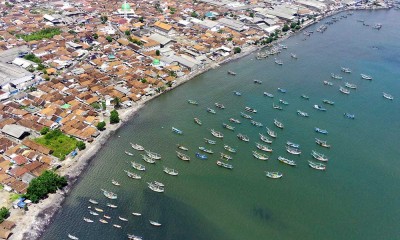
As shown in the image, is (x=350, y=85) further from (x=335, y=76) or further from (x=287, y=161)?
(x=287, y=161)

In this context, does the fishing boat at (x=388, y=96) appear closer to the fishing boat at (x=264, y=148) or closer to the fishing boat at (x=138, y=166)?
the fishing boat at (x=264, y=148)

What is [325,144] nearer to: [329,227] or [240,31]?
[329,227]

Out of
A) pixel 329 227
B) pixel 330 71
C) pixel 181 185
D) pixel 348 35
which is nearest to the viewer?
pixel 329 227

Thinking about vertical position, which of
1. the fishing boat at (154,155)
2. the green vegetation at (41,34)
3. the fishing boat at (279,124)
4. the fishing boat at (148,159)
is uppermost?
the green vegetation at (41,34)

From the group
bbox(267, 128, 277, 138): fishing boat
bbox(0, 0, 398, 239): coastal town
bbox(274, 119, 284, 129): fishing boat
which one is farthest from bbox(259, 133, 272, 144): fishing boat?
bbox(0, 0, 398, 239): coastal town

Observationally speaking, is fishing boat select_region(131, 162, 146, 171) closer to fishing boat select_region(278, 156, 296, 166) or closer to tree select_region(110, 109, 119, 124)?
tree select_region(110, 109, 119, 124)

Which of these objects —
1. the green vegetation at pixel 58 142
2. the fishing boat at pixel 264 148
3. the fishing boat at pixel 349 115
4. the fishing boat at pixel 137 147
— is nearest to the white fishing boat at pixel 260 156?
the fishing boat at pixel 264 148

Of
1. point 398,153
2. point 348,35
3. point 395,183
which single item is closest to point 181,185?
point 395,183
